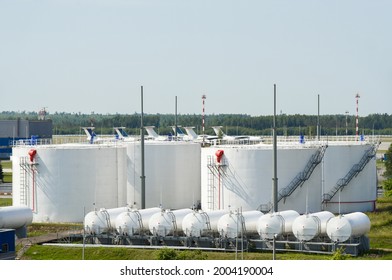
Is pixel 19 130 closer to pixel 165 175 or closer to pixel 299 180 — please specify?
pixel 165 175

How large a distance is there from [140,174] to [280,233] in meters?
13.1

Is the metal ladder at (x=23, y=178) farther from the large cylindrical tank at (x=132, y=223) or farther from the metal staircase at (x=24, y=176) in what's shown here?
the large cylindrical tank at (x=132, y=223)

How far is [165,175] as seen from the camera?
155ft

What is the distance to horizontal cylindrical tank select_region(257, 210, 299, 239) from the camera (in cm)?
3528

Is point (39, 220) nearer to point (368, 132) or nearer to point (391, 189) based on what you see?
point (391, 189)

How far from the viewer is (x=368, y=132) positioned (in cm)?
9725

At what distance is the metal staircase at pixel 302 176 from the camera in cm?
4347

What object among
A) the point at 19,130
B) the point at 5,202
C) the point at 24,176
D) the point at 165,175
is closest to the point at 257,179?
the point at 165,175

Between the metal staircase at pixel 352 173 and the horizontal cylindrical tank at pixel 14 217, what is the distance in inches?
593

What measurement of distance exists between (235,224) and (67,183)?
510 inches

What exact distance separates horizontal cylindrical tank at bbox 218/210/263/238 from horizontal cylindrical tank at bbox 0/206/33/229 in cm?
834

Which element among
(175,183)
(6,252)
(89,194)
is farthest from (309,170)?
(6,252)

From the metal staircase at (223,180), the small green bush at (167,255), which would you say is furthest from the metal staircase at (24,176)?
the small green bush at (167,255)
